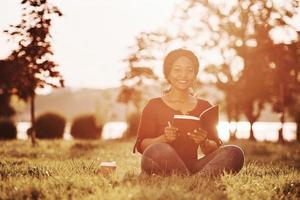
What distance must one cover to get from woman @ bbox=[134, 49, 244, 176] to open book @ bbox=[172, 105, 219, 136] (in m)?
0.19

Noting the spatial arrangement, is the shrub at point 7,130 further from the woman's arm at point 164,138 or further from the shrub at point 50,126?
the woman's arm at point 164,138

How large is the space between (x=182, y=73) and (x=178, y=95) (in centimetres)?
35

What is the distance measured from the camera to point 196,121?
21.8 ft

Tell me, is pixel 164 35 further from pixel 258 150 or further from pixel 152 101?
pixel 152 101

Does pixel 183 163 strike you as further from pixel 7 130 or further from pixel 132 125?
pixel 132 125

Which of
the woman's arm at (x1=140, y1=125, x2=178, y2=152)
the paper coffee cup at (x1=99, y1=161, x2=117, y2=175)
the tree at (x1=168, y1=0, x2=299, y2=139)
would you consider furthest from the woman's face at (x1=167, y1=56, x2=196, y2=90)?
the tree at (x1=168, y1=0, x2=299, y2=139)

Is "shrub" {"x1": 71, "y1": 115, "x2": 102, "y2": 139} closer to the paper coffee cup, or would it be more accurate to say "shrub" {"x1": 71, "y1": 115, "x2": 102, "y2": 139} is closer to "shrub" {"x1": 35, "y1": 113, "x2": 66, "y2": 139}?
"shrub" {"x1": 35, "y1": 113, "x2": 66, "y2": 139}

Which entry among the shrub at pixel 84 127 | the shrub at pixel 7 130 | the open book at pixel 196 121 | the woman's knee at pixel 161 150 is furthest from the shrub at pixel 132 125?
the open book at pixel 196 121

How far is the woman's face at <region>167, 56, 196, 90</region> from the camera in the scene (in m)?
7.34

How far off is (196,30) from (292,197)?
952 inches

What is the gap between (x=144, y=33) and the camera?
29.5 m

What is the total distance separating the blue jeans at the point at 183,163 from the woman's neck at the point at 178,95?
0.87m

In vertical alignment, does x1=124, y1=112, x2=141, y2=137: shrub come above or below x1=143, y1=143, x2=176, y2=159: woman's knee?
below

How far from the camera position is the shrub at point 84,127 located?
31.6m
